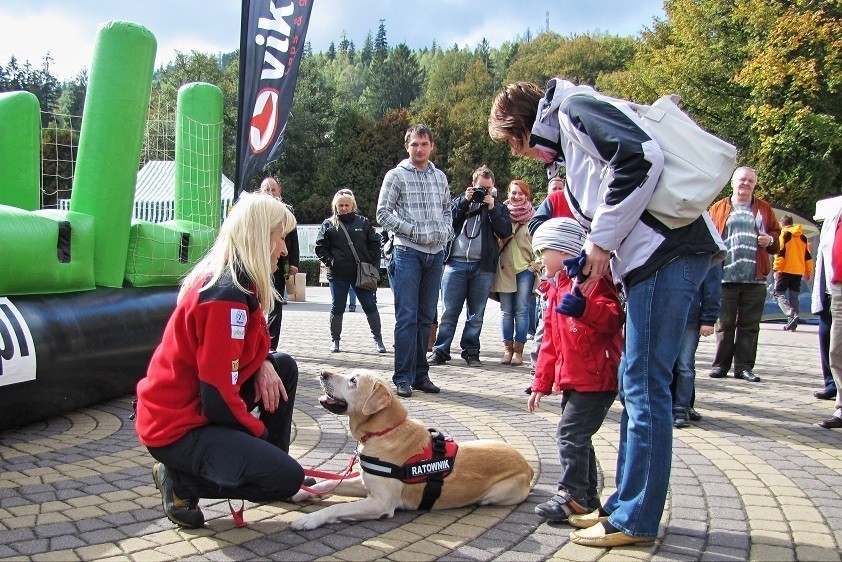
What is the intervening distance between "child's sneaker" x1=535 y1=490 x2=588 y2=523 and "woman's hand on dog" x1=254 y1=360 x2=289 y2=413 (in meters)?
1.40

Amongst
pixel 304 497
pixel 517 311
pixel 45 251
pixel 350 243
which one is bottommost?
pixel 304 497

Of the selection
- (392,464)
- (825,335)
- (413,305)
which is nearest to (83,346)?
(413,305)

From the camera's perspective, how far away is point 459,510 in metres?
3.92

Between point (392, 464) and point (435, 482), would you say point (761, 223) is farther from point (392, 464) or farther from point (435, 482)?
point (392, 464)

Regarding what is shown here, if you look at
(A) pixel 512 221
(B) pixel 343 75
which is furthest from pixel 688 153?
(B) pixel 343 75

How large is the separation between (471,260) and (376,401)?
5.24 meters

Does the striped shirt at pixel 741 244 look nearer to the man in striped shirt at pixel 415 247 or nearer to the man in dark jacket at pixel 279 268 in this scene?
the man in striped shirt at pixel 415 247

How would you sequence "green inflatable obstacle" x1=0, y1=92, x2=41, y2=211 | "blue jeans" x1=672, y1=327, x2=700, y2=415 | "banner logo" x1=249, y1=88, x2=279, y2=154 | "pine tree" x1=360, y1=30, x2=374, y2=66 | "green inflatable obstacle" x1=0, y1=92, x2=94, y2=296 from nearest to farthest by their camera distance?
1. "green inflatable obstacle" x1=0, y1=92, x2=94, y2=296
2. "blue jeans" x1=672, y1=327, x2=700, y2=415
3. "green inflatable obstacle" x1=0, y1=92, x2=41, y2=211
4. "banner logo" x1=249, y1=88, x2=279, y2=154
5. "pine tree" x1=360, y1=30, x2=374, y2=66

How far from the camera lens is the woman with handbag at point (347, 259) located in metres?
9.92

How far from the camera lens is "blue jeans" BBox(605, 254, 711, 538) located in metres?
3.24

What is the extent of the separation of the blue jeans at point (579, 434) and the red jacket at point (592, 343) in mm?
63

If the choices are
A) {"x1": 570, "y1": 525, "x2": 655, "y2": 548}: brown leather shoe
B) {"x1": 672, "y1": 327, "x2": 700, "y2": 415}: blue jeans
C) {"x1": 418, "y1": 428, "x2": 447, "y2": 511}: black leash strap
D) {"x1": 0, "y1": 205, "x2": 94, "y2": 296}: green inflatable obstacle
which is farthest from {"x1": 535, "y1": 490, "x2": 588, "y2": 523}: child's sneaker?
{"x1": 0, "y1": 205, "x2": 94, "y2": 296}: green inflatable obstacle

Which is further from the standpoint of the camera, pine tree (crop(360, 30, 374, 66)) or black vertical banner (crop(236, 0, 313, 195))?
pine tree (crop(360, 30, 374, 66))

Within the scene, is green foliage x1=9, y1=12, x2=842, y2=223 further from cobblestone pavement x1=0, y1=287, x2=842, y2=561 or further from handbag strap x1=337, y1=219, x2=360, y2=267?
cobblestone pavement x1=0, y1=287, x2=842, y2=561
